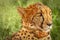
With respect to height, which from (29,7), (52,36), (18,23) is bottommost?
(52,36)

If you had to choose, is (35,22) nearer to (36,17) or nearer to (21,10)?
(36,17)

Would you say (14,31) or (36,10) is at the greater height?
(36,10)

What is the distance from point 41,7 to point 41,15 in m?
0.07

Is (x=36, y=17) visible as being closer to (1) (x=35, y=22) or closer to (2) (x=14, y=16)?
(1) (x=35, y=22)

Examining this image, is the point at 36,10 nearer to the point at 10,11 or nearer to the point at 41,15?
the point at 41,15

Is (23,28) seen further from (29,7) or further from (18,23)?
(29,7)

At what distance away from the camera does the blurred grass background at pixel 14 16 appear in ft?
5.76

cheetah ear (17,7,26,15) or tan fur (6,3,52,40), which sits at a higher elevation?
cheetah ear (17,7,26,15)

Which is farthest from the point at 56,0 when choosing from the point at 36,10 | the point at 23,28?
the point at 23,28

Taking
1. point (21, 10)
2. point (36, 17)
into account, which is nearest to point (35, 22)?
point (36, 17)

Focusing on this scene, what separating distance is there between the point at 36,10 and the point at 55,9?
0.53 feet

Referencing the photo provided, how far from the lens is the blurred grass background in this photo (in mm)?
1757

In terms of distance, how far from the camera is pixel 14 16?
1.77 meters

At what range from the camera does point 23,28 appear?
178 cm
